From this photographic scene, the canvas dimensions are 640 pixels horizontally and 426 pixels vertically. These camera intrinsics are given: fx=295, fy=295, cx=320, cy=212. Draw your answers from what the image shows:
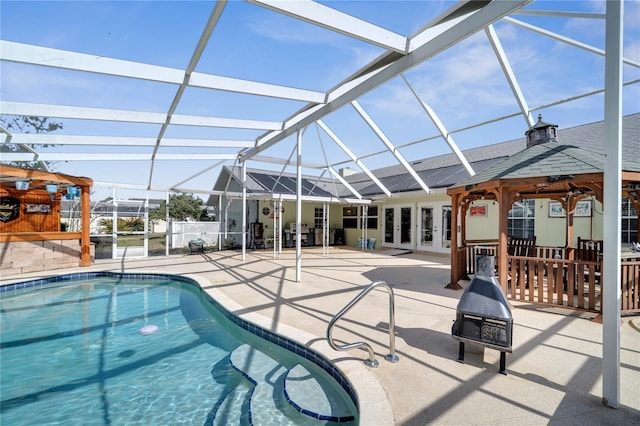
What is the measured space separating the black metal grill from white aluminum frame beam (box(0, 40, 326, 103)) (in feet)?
13.3

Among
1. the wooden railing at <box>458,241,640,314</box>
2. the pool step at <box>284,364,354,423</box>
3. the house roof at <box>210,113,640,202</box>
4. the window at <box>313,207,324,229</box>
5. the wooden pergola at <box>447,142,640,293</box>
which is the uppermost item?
the house roof at <box>210,113,640,202</box>

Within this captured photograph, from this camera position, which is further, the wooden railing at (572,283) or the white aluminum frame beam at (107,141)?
the white aluminum frame beam at (107,141)

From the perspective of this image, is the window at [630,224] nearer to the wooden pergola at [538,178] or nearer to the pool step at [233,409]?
the wooden pergola at [538,178]

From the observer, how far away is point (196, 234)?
1343 cm

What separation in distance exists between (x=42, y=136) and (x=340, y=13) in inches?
303

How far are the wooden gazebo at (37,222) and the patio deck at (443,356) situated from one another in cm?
577

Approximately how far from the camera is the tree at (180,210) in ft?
74.3

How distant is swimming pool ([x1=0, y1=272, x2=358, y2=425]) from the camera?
289 cm

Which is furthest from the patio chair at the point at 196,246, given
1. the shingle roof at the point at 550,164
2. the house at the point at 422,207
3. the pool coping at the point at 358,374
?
the shingle roof at the point at 550,164

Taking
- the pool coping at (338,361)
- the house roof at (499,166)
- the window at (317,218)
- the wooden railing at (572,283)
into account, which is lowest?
the pool coping at (338,361)

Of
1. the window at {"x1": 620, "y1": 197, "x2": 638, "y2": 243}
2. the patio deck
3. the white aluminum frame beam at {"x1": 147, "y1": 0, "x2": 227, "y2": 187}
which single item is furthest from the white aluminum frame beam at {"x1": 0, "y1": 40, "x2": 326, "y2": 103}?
the window at {"x1": 620, "y1": 197, "x2": 638, "y2": 243}

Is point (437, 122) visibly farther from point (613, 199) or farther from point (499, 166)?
point (613, 199)

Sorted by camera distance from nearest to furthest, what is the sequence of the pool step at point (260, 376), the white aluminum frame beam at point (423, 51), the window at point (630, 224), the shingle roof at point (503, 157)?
the pool step at point (260, 376) < the white aluminum frame beam at point (423, 51) < the shingle roof at point (503, 157) < the window at point (630, 224)

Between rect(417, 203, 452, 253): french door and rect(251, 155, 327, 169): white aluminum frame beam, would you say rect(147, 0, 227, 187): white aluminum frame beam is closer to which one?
rect(251, 155, 327, 169): white aluminum frame beam
